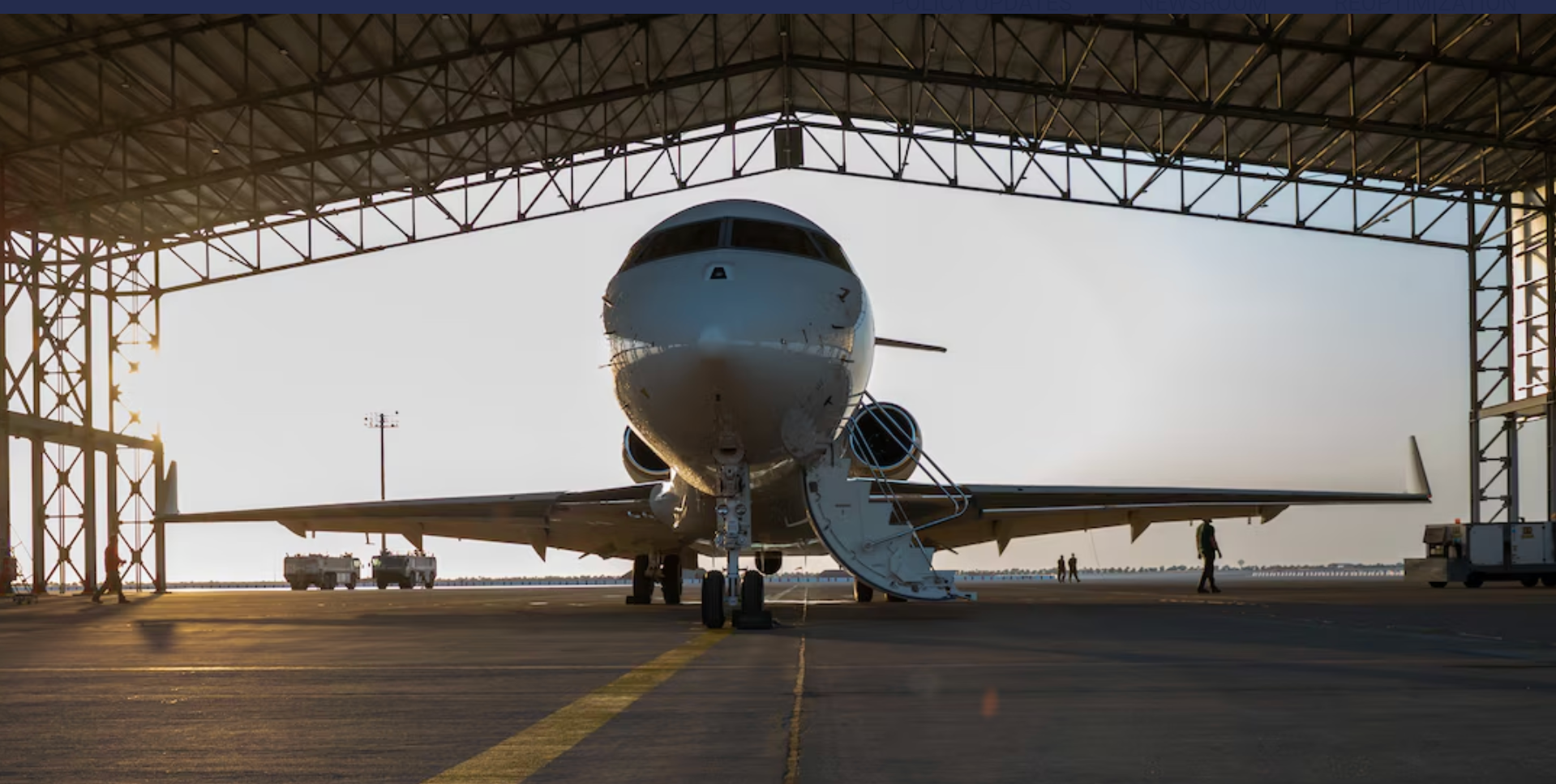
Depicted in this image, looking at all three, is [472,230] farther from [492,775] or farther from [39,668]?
[492,775]

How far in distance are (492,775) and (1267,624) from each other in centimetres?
972

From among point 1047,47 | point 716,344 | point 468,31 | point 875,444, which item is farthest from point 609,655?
point 1047,47

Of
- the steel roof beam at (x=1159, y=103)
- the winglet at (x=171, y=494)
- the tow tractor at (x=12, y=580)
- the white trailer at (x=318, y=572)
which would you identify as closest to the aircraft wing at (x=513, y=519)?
the winglet at (x=171, y=494)

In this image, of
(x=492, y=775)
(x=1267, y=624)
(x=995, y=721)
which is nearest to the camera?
(x=492, y=775)

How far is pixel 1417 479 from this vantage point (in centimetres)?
2077

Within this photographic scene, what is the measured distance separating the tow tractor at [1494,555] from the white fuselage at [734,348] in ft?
76.0

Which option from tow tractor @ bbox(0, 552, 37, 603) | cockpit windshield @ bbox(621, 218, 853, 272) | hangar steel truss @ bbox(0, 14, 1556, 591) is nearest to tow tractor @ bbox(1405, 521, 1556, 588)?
hangar steel truss @ bbox(0, 14, 1556, 591)

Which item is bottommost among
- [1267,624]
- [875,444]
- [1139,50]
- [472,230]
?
[1267,624]

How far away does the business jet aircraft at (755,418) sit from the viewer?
11359 mm

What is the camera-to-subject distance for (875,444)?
719 inches

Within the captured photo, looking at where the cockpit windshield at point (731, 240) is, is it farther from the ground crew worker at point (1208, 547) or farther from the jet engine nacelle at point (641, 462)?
the ground crew worker at point (1208, 547)

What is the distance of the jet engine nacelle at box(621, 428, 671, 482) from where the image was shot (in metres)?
19.0

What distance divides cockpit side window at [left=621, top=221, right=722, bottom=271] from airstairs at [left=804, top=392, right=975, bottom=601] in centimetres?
272

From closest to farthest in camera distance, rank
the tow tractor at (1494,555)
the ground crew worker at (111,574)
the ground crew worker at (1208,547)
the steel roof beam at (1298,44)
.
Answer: the ground crew worker at (1208,547) < the steel roof beam at (1298,44) < the ground crew worker at (111,574) < the tow tractor at (1494,555)
